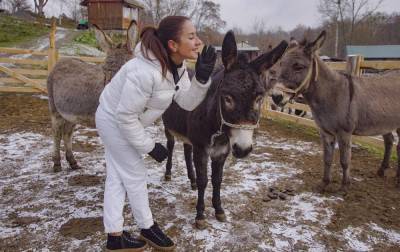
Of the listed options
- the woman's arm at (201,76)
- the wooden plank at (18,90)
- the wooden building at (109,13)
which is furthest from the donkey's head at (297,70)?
the wooden building at (109,13)

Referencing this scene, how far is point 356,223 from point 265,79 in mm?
1958

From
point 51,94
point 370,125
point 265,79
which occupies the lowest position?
point 370,125

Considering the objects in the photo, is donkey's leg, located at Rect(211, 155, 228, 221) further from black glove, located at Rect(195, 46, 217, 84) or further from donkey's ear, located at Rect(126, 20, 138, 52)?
donkey's ear, located at Rect(126, 20, 138, 52)

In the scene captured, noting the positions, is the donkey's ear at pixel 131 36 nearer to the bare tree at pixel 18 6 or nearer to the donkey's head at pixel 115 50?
the donkey's head at pixel 115 50

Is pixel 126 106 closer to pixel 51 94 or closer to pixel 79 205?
pixel 79 205

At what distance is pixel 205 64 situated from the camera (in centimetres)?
218

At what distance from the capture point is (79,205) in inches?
130

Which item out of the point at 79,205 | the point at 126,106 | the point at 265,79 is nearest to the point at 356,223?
the point at 265,79

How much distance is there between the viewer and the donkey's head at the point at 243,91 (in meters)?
2.12

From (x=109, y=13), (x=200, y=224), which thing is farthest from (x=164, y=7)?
(x=200, y=224)

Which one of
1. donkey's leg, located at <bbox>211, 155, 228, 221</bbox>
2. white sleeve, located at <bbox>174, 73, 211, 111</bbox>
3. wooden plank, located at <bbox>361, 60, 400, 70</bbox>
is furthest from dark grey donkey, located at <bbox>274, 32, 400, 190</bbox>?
white sleeve, located at <bbox>174, 73, 211, 111</bbox>

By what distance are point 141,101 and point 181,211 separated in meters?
1.67

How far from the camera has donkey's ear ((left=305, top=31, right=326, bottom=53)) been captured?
354 centimetres

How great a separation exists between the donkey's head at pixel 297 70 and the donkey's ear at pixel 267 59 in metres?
1.46
